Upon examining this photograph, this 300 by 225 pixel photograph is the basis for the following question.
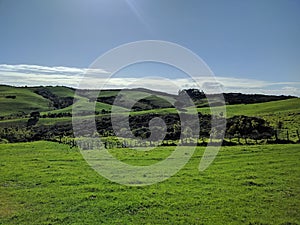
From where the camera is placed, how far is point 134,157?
31.8 metres

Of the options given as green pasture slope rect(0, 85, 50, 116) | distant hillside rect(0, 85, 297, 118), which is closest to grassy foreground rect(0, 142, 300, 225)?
distant hillside rect(0, 85, 297, 118)

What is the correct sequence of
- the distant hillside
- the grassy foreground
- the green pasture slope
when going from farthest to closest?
the green pasture slope
the distant hillside
the grassy foreground

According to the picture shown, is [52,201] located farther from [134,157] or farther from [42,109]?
[42,109]

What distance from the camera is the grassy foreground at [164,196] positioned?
14.8 metres

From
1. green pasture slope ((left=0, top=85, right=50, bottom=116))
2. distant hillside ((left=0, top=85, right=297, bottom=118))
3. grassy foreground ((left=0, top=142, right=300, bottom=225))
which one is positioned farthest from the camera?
green pasture slope ((left=0, top=85, right=50, bottom=116))

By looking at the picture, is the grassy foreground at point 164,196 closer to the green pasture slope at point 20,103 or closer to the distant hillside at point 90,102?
the distant hillside at point 90,102

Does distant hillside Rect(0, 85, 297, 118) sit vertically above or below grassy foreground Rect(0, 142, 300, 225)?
above

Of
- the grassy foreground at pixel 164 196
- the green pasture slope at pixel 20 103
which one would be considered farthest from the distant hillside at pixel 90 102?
the grassy foreground at pixel 164 196

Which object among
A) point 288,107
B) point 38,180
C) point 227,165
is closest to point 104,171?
point 38,180

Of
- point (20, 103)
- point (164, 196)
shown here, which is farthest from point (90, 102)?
point (164, 196)

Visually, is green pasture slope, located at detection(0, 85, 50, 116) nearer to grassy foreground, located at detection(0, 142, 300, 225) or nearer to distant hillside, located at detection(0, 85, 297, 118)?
distant hillside, located at detection(0, 85, 297, 118)

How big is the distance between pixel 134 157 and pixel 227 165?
413 inches

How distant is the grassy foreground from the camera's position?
14.8 m

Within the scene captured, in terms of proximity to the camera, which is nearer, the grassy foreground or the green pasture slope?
the grassy foreground
